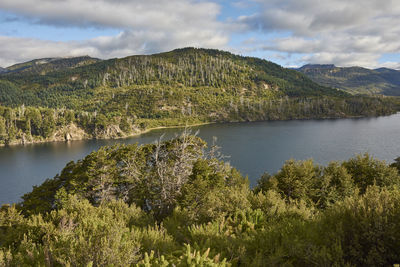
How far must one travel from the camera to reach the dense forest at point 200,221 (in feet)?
39.6

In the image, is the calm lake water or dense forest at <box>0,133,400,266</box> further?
the calm lake water

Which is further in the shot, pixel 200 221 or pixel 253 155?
pixel 253 155

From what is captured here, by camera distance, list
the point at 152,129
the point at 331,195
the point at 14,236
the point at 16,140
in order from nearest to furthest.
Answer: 1. the point at 14,236
2. the point at 331,195
3. the point at 16,140
4. the point at 152,129

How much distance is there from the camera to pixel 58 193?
4031 cm

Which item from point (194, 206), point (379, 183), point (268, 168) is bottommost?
point (268, 168)

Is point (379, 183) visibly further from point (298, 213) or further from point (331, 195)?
point (298, 213)

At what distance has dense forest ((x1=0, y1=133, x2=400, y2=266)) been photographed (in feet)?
39.6

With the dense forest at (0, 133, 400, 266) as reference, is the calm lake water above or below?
below

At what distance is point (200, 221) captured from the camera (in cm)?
2322

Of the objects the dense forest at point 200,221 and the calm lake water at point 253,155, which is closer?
the dense forest at point 200,221

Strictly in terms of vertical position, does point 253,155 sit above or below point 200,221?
below

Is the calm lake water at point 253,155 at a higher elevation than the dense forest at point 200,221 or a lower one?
lower

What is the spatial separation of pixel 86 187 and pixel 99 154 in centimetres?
618

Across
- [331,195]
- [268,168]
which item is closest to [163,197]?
[331,195]
